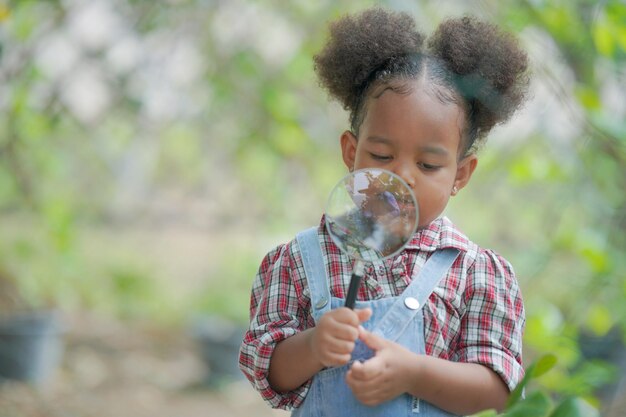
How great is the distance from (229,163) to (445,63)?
173 inches

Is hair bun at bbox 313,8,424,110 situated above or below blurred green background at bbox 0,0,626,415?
below

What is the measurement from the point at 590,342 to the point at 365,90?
3.01 metres

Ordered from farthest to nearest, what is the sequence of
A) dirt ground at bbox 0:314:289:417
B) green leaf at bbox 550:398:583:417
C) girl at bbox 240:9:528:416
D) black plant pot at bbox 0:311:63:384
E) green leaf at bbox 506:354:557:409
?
1. black plant pot at bbox 0:311:63:384
2. dirt ground at bbox 0:314:289:417
3. girl at bbox 240:9:528:416
4. green leaf at bbox 506:354:557:409
5. green leaf at bbox 550:398:583:417

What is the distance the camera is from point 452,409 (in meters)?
1.27

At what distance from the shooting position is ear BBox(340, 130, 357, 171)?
4.59 ft

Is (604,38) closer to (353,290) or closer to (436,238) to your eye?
(436,238)

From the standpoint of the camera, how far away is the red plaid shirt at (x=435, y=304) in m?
1.30

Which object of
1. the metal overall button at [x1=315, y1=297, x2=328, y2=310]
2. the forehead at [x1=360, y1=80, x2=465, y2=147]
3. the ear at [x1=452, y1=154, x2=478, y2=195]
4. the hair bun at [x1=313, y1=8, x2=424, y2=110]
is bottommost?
the metal overall button at [x1=315, y1=297, x2=328, y2=310]

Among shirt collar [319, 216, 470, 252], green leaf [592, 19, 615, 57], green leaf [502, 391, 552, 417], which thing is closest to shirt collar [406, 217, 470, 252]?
shirt collar [319, 216, 470, 252]

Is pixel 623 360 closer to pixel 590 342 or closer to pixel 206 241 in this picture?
pixel 590 342

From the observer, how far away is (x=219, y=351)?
4910 mm

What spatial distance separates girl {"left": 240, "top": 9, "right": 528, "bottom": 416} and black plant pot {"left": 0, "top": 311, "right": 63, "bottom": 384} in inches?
133

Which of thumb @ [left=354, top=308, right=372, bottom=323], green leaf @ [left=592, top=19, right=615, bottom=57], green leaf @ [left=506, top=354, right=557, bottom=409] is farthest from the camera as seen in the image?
green leaf @ [left=592, top=19, right=615, bottom=57]

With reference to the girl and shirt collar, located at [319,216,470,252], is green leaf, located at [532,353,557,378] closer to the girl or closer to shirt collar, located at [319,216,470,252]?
the girl
